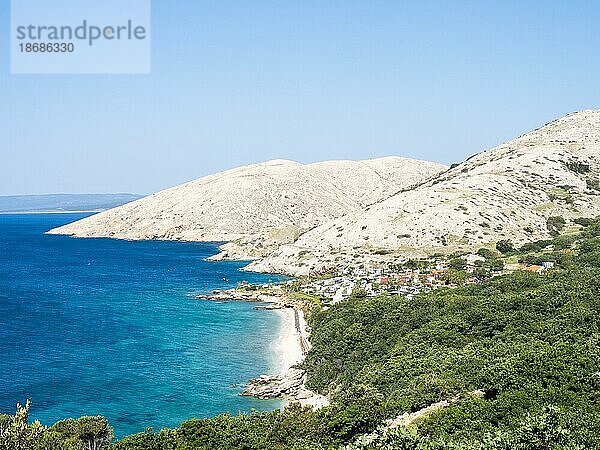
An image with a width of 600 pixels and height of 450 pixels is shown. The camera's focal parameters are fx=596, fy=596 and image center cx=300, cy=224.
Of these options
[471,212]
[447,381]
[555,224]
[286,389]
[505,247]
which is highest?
[471,212]

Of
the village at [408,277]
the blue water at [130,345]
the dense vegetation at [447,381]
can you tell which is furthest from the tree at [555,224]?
the blue water at [130,345]

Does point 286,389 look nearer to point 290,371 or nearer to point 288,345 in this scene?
point 290,371

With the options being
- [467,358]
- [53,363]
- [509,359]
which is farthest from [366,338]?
[53,363]

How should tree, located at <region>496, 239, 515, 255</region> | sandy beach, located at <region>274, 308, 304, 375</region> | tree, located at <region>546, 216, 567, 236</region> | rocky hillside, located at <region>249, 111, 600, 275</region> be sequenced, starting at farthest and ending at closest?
rocky hillside, located at <region>249, 111, 600, 275</region> → tree, located at <region>546, 216, 567, 236</region> → tree, located at <region>496, 239, 515, 255</region> → sandy beach, located at <region>274, 308, 304, 375</region>

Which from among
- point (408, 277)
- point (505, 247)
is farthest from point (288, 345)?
point (505, 247)

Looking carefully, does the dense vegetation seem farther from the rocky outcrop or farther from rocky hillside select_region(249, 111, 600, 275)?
A: rocky hillside select_region(249, 111, 600, 275)

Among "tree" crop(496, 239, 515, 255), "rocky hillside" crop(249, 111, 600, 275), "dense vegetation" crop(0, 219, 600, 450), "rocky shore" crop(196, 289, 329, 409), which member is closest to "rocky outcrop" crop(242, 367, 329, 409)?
"rocky shore" crop(196, 289, 329, 409)

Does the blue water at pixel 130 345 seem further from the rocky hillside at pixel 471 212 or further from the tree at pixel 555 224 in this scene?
the tree at pixel 555 224
